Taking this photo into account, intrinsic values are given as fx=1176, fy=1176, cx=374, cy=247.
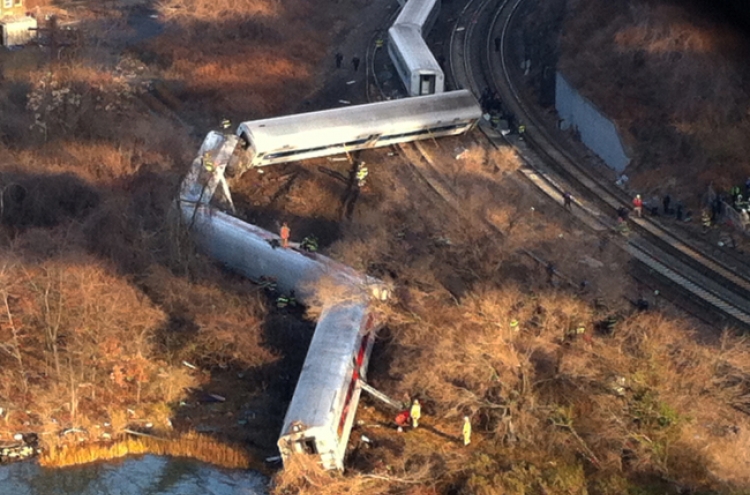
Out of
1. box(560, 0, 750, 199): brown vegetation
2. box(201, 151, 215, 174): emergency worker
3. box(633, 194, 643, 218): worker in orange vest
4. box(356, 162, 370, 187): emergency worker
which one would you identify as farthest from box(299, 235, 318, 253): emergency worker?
box(560, 0, 750, 199): brown vegetation

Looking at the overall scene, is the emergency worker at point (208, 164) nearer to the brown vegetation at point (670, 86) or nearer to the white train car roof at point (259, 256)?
the white train car roof at point (259, 256)

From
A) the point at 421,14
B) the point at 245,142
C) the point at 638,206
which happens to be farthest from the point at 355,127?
the point at 421,14

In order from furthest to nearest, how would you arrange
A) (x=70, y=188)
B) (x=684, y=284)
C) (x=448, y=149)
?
(x=448, y=149)
(x=70, y=188)
(x=684, y=284)

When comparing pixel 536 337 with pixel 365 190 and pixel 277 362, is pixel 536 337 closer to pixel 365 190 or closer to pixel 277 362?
pixel 277 362

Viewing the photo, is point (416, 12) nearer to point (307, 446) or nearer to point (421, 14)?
point (421, 14)

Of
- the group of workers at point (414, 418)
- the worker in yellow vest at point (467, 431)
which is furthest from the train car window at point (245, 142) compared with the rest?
the worker in yellow vest at point (467, 431)

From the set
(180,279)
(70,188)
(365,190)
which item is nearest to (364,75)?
(365,190)
